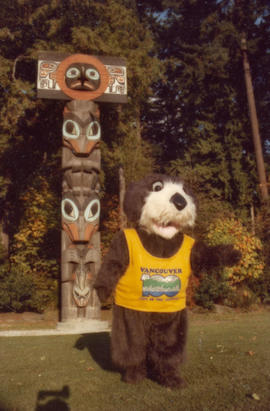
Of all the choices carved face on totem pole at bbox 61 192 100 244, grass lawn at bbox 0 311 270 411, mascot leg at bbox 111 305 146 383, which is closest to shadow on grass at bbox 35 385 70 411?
grass lawn at bbox 0 311 270 411

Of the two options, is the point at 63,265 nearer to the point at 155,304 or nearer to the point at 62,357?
the point at 62,357

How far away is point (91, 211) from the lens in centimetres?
820

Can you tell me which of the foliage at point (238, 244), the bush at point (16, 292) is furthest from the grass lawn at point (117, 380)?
the foliage at point (238, 244)

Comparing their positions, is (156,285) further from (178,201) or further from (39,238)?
(39,238)

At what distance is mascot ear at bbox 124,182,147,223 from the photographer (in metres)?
3.73

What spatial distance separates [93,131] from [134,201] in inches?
202

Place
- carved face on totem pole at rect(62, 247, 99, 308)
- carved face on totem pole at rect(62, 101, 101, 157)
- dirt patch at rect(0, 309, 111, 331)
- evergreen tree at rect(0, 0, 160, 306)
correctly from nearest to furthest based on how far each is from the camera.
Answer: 1. carved face on totem pole at rect(62, 247, 99, 308)
2. carved face on totem pole at rect(62, 101, 101, 157)
3. dirt patch at rect(0, 309, 111, 331)
4. evergreen tree at rect(0, 0, 160, 306)

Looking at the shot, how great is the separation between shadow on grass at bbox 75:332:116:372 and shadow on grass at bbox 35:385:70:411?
30.2 inches

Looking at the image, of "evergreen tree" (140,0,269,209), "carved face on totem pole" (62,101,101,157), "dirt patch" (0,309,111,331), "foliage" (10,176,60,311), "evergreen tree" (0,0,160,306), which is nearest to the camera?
"carved face on totem pole" (62,101,101,157)

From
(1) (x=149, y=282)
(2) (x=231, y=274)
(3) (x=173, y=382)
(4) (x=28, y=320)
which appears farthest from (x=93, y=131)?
(3) (x=173, y=382)

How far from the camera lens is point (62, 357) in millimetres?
4762

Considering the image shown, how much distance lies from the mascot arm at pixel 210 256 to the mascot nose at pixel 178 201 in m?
0.47

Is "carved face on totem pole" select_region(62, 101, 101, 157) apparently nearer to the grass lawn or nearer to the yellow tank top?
the grass lawn

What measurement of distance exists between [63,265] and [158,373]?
4.88 m
